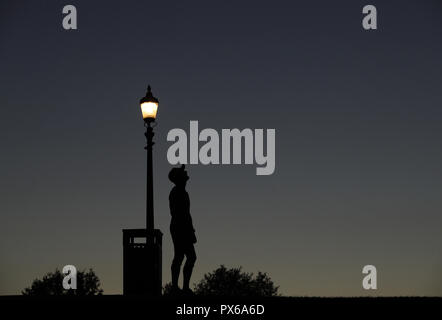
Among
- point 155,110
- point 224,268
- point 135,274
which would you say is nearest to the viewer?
point 135,274

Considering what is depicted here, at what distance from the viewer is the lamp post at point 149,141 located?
16.3 metres

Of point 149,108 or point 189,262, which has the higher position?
point 149,108

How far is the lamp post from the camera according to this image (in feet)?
53.6

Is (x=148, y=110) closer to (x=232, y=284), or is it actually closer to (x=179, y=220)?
(x=179, y=220)

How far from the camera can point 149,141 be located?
56.5ft

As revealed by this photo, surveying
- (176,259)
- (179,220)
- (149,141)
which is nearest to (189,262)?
(176,259)

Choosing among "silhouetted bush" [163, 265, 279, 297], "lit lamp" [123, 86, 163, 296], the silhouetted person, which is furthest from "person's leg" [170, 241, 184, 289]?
"silhouetted bush" [163, 265, 279, 297]
